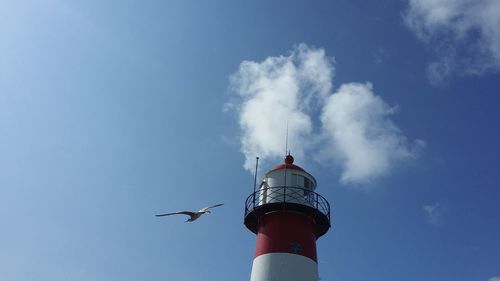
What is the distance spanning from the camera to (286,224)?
2148 cm

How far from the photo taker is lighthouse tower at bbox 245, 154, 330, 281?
20.3 meters

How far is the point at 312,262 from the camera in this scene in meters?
20.9

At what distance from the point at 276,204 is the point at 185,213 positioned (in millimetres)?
4722

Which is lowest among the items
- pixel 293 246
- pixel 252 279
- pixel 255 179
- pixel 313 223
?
pixel 252 279

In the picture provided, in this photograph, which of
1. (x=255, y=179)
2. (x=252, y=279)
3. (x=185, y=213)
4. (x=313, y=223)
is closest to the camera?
(x=185, y=213)

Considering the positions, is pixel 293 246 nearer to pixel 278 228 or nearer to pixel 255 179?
pixel 278 228

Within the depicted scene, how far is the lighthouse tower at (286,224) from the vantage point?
20.3 m

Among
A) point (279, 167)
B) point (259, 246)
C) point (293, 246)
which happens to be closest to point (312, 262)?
point (293, 246)

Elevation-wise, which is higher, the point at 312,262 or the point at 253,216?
the point at 253,216

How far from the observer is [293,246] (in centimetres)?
2083

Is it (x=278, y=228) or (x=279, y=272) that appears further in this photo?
(x=278, y=228)

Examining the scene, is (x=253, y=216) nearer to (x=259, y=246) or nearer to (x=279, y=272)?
(x=259, y=246)

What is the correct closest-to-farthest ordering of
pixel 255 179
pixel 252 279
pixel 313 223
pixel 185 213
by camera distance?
1. pixel 185 213
2. pixel 252 279
3. pixel 313 223
4. pixel 255 179

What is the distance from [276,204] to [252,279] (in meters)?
3.67
